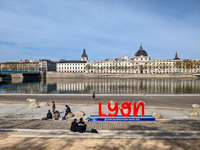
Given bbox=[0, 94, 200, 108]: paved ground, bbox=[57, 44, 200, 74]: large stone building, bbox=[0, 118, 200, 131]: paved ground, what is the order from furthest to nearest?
bbox=[57, 44, 200, 74]: large stone building < bbox=[0, 94, 200, 108]: paved ground < bbox=[0, 118, 200, 131]: paved ground

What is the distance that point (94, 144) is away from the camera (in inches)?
379

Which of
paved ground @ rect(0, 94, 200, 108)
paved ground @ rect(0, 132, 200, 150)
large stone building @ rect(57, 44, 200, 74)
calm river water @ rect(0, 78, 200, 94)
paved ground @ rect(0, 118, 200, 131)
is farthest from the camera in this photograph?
large stone building @ rect(57, 44, 200, 74)

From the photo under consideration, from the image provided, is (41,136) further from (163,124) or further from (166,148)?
(163,124)

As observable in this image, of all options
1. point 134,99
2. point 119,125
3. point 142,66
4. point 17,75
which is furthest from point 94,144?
point 142,66

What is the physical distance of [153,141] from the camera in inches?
395

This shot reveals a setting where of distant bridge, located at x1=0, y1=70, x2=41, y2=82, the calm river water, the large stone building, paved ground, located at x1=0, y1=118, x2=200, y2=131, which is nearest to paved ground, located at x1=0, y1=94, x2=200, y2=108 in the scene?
paved ground, located at x1=0, y1=118, x2=200, y2=131

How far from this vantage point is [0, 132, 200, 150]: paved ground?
9234mm

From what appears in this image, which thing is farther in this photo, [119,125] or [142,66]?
[142,66]

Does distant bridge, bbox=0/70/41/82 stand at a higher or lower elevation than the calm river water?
higher

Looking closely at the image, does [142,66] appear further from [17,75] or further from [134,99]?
[134,99]

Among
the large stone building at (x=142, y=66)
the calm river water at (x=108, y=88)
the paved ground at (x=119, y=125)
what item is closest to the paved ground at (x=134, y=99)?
the paved ground at (x=119, y=125)

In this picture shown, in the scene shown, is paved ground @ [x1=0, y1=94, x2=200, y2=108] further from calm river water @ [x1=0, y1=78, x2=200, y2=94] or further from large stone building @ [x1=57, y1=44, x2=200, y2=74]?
large stone building @ [x1=57, y1=44, x2=200, y2=74]

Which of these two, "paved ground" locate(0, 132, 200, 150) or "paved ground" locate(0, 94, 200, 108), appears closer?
"paved ground" locate(0, 132, 200, 150)

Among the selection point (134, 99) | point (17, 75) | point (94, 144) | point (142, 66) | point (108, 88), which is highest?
point (142, 66)
